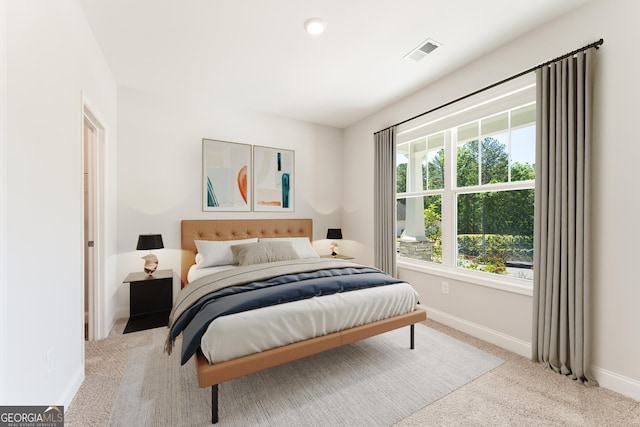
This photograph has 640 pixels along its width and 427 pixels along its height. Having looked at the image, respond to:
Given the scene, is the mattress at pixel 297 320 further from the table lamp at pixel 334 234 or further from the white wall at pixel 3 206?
the table lamp at pixel 334 234

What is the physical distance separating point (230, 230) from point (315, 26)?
259 centimetres

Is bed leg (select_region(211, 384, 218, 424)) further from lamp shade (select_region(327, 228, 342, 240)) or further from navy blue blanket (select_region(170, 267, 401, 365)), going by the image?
lamp shade (select_region(327, 228, 342, 240))

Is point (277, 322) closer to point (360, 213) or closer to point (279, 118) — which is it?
point (360, 213)

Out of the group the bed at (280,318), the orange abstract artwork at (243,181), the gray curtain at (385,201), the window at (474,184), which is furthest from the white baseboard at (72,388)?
the window at (474,184)

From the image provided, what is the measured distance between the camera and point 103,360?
7.26 ft

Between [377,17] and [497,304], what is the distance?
2.70 m

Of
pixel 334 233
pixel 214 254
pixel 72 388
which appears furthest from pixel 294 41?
pixel 72 388

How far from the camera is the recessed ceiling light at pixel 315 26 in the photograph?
213 cm

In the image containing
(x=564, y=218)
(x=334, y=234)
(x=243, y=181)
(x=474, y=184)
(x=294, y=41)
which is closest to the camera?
(x=564, y=218)

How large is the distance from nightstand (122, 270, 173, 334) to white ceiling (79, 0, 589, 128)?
2198 millimetres

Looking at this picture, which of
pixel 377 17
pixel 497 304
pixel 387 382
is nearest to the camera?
pixel 387 382

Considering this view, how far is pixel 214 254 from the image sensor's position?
316 cm

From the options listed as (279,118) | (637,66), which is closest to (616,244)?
(637,66)

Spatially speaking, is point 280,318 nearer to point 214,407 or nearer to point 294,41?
point 214,407
